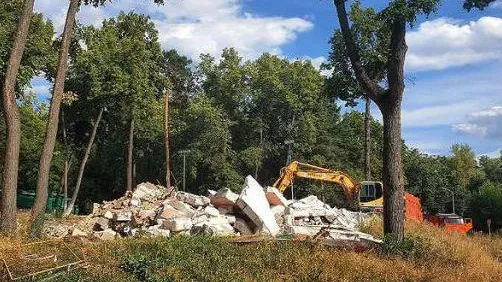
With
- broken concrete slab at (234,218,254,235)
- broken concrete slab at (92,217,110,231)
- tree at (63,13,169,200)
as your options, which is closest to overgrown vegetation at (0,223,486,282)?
broken concrete slab at (234,218,254,235)

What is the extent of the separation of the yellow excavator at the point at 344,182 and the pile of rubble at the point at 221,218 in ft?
13.6

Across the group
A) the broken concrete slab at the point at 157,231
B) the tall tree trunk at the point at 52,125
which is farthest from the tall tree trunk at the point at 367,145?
the tall tree trunk at the point at 52,125

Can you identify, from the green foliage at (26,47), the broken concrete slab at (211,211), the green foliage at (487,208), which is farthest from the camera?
the green foliage at (487,208)

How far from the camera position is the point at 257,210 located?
18891mm

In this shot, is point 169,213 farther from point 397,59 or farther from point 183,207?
point 397,59

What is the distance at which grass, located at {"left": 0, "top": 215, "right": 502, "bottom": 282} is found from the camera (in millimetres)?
10969

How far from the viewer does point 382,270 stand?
11438 millimetres

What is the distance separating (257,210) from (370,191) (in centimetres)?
1339

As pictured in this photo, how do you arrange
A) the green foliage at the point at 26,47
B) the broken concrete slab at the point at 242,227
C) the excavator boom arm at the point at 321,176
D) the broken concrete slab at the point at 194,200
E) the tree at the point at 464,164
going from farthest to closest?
1. the tree at the point at 464,164
2. the excavator boom arm at the point at 321,176
3. the green foliage at the point at 26,47
4. the broken concrete slab at the point at 194,200
5. the broken concrete slab at the point at 242,227

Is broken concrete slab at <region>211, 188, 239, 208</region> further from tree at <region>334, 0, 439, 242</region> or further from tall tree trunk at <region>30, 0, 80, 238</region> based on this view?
tree at <region>334, 0, 439, 242</region>

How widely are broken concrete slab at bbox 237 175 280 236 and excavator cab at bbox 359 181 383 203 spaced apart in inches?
471

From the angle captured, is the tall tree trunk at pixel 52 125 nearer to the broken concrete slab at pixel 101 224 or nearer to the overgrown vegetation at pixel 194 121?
the broken concrete slab at pixel 101 224

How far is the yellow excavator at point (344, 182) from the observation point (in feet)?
95.3

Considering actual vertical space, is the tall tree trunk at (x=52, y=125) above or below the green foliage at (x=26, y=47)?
below
